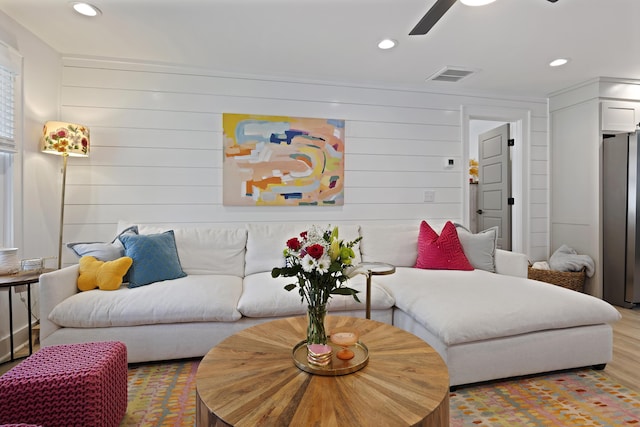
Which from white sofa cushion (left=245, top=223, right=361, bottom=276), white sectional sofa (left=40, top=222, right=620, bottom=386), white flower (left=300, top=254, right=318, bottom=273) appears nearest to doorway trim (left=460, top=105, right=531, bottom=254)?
white sectional sofa (left=40, top=222, right=620, bottom=386)

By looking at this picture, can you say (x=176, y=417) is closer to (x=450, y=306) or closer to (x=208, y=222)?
(x=450, y=306)

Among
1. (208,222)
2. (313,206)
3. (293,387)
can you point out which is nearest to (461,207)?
(313,206)

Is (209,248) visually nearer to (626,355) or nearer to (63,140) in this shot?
(63,140)

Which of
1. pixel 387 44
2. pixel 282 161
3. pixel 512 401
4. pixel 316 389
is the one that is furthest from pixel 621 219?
pixel 316 389

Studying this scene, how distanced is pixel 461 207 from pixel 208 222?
2.80m

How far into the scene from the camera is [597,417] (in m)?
1.65

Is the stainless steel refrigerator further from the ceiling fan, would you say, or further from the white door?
the ceiling fan

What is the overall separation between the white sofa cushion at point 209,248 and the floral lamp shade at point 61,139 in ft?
2.37

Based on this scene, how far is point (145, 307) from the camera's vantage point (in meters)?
2.10

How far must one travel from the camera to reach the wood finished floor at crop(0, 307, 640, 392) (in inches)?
79.6

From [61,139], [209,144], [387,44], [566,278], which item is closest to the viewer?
[61,139]

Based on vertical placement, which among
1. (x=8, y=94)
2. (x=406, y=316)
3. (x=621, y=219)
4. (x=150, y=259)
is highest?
(x=8, y=94)

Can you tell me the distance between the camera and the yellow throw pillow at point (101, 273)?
227 centimetres

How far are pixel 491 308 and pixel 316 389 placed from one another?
1.33 metres
